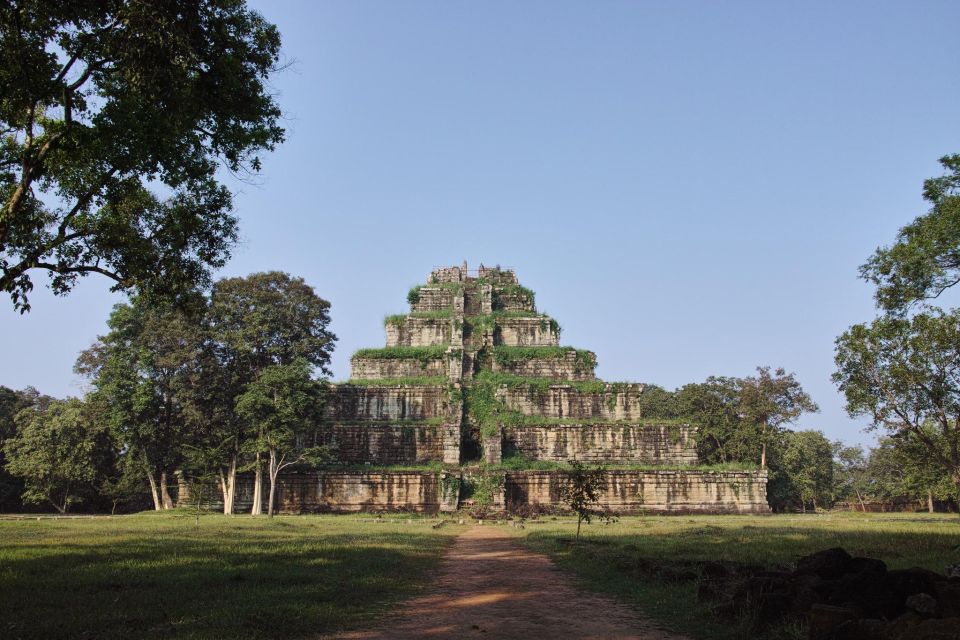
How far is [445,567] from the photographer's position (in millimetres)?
13281

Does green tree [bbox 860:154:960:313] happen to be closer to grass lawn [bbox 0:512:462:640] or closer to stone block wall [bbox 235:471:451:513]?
grass lawn [bbox 0:512:462:640]

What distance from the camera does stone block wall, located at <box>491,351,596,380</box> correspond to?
141ft

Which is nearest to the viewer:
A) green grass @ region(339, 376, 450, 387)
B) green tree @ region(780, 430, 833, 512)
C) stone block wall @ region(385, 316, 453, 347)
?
green grass @ region(339, 376, 450, 387)

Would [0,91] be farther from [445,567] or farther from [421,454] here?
[421,454]

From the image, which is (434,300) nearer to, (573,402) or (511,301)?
(511,301)

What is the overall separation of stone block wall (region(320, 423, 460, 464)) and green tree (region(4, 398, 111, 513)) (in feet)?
44.3

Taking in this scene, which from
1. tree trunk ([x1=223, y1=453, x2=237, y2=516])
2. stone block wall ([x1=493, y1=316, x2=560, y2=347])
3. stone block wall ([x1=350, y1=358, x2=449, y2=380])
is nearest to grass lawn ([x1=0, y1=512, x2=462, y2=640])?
tree trunk ([x1=223, y1=453, x2=237, y2=516])

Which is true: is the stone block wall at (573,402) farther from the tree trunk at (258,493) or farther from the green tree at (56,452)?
the green tree at (56,452)

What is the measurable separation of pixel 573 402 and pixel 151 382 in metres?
24.4

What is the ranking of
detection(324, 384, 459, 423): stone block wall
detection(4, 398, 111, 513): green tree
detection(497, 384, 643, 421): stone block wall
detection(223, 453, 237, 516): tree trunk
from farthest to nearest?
detection(497, 384, 643, 421): stone block wall
detection(324, 384, 459, 423): stone block wall
detection(4, 398, 111, 513): green tree
detection(223, 453, 237, 516): tree trunk

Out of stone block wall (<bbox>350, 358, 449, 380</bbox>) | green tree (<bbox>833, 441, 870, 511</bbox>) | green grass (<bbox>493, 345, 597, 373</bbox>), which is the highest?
green grass (<bbox>493, 345, 597, 373</bbox>)

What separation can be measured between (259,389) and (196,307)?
57.8 ft

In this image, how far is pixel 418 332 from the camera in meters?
45.6

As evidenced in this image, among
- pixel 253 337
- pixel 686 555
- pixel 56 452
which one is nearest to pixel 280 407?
pixel 253 337
